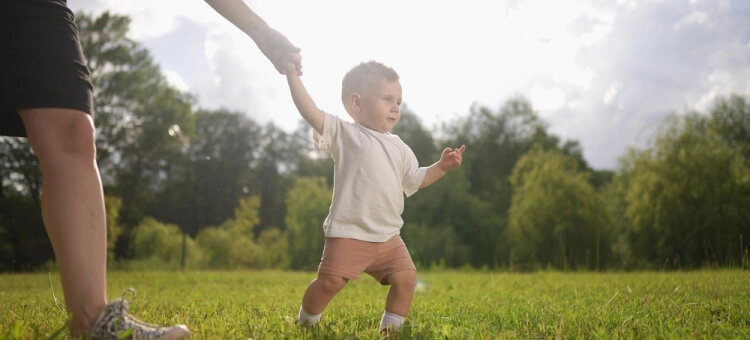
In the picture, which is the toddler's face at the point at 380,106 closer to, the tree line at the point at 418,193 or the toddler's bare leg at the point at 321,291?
the toddler's bare leg at the point at 321,291

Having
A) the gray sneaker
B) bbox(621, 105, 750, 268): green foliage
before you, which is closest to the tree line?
bbox(621, 105, 750, 268): green foliage

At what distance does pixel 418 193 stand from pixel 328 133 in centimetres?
2192

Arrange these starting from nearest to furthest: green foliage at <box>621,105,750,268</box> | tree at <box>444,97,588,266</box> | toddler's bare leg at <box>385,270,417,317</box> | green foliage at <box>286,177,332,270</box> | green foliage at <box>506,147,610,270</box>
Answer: toddler's bare leg at <box>385,270,417,317</box>
green foliage at <box>621,105,750,268</box>
green foliage at <box>506,147,610,270</box>
green foliage at <box>286,177,332,270</box>
tree at <box>444,97,588,266</box>

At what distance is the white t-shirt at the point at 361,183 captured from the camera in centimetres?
320

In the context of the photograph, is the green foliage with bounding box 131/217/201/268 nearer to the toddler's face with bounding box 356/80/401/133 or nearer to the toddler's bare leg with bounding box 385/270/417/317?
the toddler's face with bounding box 356/80/401/133

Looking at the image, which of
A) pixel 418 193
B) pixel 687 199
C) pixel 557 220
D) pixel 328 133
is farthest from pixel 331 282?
pixel 418 193

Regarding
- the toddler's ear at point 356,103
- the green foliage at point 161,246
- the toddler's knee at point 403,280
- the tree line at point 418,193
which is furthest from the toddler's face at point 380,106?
the green foliage at point 161,246

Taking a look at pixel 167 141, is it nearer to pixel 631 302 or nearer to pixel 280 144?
pixel 280 144

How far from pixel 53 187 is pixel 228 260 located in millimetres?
19608

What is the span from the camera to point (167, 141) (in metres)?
27.8

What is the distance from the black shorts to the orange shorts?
1.33 meters

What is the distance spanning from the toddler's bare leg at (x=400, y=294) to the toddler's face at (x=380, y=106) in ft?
2.72

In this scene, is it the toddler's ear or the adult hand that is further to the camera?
the toddler's ear

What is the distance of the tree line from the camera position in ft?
56.6
